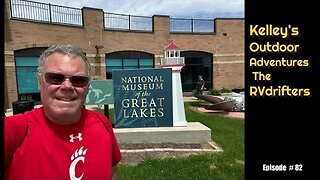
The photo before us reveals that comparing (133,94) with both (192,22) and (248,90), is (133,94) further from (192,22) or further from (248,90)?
(192,22)

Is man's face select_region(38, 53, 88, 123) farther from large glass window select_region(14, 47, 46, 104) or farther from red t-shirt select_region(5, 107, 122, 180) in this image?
large glass window select_region(14, 47, 46, 104)

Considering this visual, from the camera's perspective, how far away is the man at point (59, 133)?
1391mm

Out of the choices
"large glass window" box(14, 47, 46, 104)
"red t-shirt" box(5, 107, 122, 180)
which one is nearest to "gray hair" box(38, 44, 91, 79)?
"red t-shirt" box(5, 107, 122, 180)

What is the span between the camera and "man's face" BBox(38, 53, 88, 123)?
152 centimetres

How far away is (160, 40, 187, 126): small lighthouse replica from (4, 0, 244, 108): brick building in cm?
763

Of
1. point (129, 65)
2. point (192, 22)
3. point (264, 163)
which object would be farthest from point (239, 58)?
point (264, 163)

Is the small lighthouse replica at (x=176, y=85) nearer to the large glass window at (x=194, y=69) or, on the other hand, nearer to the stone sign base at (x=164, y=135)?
the stone sign base at (x=164, y=135)

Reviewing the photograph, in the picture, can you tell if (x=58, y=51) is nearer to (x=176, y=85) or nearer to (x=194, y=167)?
(x=194, y=167)

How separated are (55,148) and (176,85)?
19.7ft

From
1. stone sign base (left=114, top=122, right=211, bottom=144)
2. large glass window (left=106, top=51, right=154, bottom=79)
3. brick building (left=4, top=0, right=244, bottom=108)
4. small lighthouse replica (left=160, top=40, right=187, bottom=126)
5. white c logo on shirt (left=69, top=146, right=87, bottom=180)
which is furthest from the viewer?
large glass window (left=106, top=51, right=154, bottom=79)

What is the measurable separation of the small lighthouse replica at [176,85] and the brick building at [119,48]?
763 centimetres

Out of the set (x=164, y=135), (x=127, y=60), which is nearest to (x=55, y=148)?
(x=164, y=135)

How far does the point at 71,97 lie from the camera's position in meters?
1.55
